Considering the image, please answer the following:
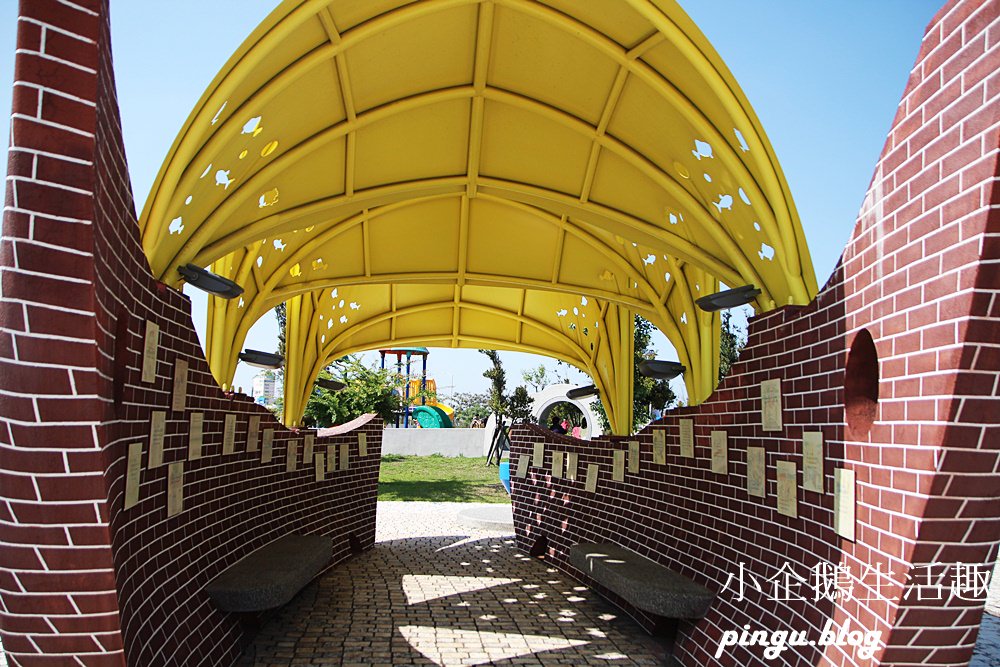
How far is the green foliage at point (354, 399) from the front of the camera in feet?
84.8

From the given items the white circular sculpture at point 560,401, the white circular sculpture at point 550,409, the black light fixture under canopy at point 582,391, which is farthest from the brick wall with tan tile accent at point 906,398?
the white circular sculpture at point 560,401

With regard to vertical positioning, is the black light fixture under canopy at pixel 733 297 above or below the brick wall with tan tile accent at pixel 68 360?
above

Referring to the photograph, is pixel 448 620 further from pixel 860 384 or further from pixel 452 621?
pixel 860 384

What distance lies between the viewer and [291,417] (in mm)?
14008

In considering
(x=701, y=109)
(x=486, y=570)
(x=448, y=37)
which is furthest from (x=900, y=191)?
(x=486, y=570)

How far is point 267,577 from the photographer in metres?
6.11

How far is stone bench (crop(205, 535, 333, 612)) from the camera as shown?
575 cm

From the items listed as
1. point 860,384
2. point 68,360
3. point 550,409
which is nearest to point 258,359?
point 68,360

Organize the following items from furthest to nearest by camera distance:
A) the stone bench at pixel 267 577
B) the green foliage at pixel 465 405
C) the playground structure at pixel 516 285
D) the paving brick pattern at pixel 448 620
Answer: the green foliage at pixel 465 405 → the paving brick pattern at pixel 448 620 → the stone bench at pixel 267 577 → the playground structure at pixel 516 285

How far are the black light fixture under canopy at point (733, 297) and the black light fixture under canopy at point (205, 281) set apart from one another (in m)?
4.44

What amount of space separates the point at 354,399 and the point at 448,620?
746 inches

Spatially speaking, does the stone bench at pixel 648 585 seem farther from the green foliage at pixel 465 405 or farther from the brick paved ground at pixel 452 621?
the green foliage at pixel 465 405

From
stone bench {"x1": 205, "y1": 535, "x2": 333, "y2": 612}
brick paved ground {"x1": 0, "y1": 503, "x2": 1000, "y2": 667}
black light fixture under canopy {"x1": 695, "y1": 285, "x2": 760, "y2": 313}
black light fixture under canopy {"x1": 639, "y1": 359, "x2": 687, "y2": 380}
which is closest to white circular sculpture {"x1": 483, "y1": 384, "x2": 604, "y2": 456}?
black light fixture under canopy {"x1": 639, "y1": 359, "x2": 687, "y2": 380}

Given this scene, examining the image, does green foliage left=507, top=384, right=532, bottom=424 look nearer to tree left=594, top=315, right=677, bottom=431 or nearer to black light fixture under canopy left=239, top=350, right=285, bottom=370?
tree left=594, top=315, right=677, bottom=431
